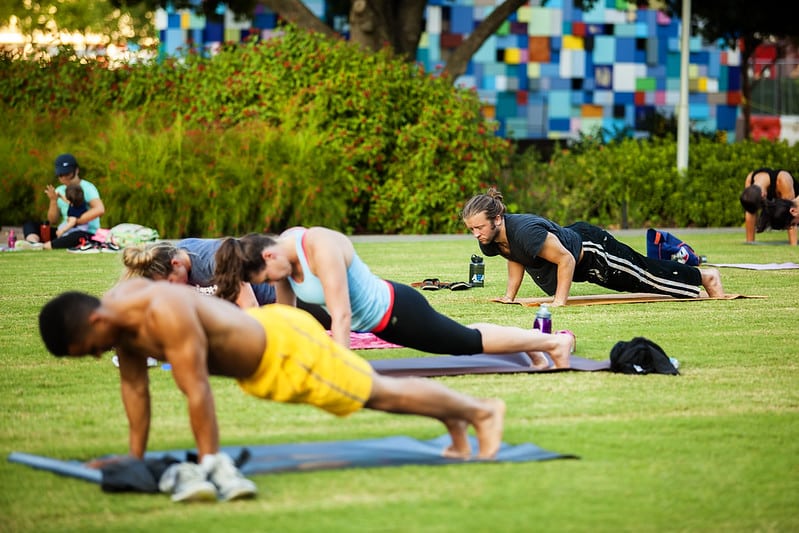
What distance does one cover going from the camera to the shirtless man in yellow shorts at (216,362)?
450cm

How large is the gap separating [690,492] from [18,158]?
16.5 m

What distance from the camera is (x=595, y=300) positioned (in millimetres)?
11078

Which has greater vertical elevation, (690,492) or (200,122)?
(200,122)

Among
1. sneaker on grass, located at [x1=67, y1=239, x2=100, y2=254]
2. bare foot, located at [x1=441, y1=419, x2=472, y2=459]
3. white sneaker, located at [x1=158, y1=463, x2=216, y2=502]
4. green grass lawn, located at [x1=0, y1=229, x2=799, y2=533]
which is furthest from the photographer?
sneaker on grass, located at [x1=67, y1=239, x2=100, y2=254]

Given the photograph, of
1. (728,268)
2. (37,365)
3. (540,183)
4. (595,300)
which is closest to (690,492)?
(37,365)

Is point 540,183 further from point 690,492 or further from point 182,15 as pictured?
point 690,492

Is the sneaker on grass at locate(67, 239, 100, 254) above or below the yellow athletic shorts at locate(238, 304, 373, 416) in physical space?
below

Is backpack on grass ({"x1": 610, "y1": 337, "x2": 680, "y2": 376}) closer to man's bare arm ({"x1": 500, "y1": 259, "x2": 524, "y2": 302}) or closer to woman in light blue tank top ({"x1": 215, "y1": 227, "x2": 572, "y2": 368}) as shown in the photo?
woman in light blue tank top ({"x1": 215, "y1": 227, "x2": 572, "y2": 368})

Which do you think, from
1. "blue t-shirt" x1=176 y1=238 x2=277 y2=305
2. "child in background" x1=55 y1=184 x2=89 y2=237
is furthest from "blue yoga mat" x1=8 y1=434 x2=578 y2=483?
"child in background" x1=55 y1=184 x2=89 y2=237

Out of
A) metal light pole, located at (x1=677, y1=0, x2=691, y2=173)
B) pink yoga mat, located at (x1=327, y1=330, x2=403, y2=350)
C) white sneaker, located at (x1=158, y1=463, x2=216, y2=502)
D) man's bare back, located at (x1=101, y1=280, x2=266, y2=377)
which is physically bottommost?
pink yoga mat, located at (x1=327, y1=330, x2=403, y2=350)

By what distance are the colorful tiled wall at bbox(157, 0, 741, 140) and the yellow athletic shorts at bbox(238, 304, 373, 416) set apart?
981 inches

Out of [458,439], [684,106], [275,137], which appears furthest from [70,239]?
[458,439]

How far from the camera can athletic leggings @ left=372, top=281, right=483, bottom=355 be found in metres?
6.79

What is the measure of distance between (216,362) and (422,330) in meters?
2.25
